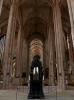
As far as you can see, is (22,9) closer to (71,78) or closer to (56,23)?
(56,23)

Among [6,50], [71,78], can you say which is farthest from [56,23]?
[71,78]

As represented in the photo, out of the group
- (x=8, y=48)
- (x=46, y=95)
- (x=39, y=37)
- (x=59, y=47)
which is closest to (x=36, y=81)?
(x=46, y=95)

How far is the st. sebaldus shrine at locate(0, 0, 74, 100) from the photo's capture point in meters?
18.1

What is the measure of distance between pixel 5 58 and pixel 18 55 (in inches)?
296

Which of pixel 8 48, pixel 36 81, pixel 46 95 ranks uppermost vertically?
pixel 8 48

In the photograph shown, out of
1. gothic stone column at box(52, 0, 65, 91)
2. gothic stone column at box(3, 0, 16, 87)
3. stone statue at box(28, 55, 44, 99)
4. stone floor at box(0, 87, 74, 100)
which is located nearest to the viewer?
stone floor at box(0, 87, 74, 100)

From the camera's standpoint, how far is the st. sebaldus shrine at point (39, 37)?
1814 cm

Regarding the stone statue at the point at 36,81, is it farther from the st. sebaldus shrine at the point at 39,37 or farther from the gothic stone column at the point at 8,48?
the gothic stone column at the point at 8,48

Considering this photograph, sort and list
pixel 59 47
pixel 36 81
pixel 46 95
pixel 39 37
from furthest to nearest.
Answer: pixel 39 37 < pixel 59 47 < pixel 46 95 < pixel 36 81

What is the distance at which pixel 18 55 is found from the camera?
2591 cm

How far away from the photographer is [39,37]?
35.6 metres

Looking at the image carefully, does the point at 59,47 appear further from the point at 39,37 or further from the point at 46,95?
the point at 39,37

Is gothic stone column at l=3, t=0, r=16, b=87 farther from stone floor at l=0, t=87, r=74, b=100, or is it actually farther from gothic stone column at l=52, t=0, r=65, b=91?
stone floor at l=0, t=87, r=74, b=100

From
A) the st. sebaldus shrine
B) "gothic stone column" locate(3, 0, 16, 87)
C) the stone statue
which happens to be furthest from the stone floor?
"gothic stone column" locate(3, 0, 16, 87)
